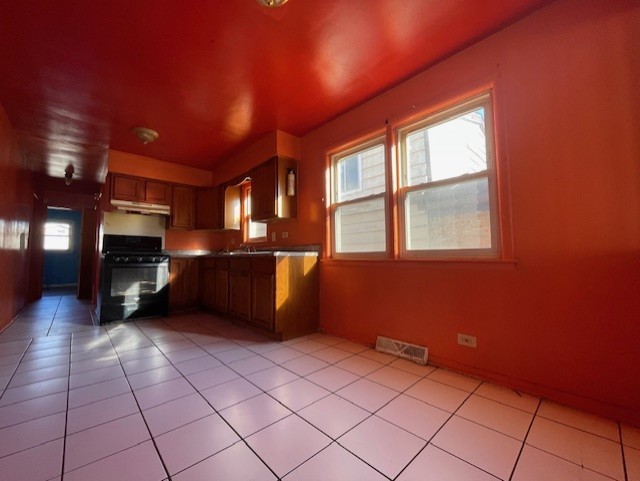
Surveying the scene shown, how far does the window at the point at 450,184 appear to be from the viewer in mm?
2178

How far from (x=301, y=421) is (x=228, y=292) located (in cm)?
267

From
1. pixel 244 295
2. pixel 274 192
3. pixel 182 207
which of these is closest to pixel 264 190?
pixel 274 192

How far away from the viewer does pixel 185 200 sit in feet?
16.3

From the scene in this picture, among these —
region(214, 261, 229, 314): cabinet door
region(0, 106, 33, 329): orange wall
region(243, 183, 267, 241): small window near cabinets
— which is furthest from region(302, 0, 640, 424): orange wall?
region(0, 106, 33, 329): orange wall

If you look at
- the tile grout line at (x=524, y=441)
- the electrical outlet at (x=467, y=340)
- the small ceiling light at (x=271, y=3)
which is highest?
the small ceiling light at (x=271, y=3)

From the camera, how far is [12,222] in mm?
3707

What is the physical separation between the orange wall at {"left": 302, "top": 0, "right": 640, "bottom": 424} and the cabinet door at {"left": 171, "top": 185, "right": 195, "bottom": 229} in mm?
4220

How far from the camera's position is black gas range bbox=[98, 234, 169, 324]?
3.84 metres

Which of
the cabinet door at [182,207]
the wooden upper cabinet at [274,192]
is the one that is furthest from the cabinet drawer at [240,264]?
the cabinet door at [182,207]

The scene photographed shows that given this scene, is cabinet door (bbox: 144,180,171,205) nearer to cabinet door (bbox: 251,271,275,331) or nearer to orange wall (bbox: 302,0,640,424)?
cabinet door (bbox: 251,271,275,331)

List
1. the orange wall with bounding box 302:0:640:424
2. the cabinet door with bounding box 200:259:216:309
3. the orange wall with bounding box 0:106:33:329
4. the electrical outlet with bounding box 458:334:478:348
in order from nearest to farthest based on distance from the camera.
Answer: the orange wall with bounding box 302:0:640:424 < the electrical outlet with bounding box 458:334:478:348 < the orange wall with bounding box 0:106:33:329 < the cabinet door with bounding box 200:259:216:309

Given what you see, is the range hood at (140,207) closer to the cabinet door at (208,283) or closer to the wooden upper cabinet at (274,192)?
the cabinet door at (208,283)

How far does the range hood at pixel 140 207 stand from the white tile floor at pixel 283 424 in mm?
2355

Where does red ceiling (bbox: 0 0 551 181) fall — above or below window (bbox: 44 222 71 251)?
above
